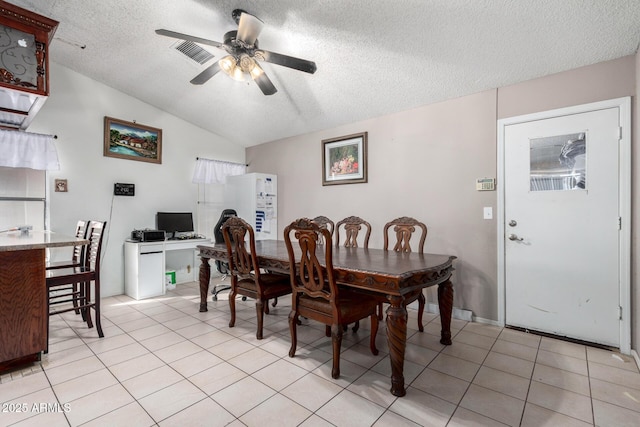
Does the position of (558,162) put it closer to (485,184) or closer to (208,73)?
(485,184)

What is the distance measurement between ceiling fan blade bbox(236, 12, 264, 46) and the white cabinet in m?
2.89

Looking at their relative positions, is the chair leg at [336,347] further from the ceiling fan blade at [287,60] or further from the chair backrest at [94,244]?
the chair backrest at [94,244]

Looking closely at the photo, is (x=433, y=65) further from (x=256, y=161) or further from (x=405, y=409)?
(x=256, y=161)

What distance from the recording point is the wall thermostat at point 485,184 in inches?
114

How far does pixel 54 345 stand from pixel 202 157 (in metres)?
3.18

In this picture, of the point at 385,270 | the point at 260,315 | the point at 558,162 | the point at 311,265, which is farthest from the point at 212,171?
the point at 558,162

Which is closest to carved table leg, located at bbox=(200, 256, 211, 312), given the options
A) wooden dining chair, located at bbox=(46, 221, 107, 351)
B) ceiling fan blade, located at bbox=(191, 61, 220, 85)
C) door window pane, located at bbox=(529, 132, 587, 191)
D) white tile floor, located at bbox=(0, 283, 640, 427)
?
white tile floor, located at bbox=(0, 283, 640, 427)

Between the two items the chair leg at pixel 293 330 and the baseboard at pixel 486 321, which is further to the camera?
the baseboard at pixel 486 321

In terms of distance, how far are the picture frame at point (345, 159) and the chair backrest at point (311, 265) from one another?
197cm

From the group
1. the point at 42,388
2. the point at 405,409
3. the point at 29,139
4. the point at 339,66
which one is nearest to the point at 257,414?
the point at 405,409

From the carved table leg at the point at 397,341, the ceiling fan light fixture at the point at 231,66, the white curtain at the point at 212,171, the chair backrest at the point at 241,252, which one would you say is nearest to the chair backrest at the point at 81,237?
the chair backrest at the point at 241,252

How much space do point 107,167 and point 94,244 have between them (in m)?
1.65

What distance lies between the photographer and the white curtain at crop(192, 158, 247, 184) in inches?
188

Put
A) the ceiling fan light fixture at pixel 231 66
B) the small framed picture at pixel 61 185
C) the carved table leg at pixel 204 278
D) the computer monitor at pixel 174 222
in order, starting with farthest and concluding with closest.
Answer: the computer monitor at pixel 174 222 < the small framed picture at pixel 61 185 < the carved table leg at pixel 204 278 < the ceiling fan light fixture at pixel 231 66
